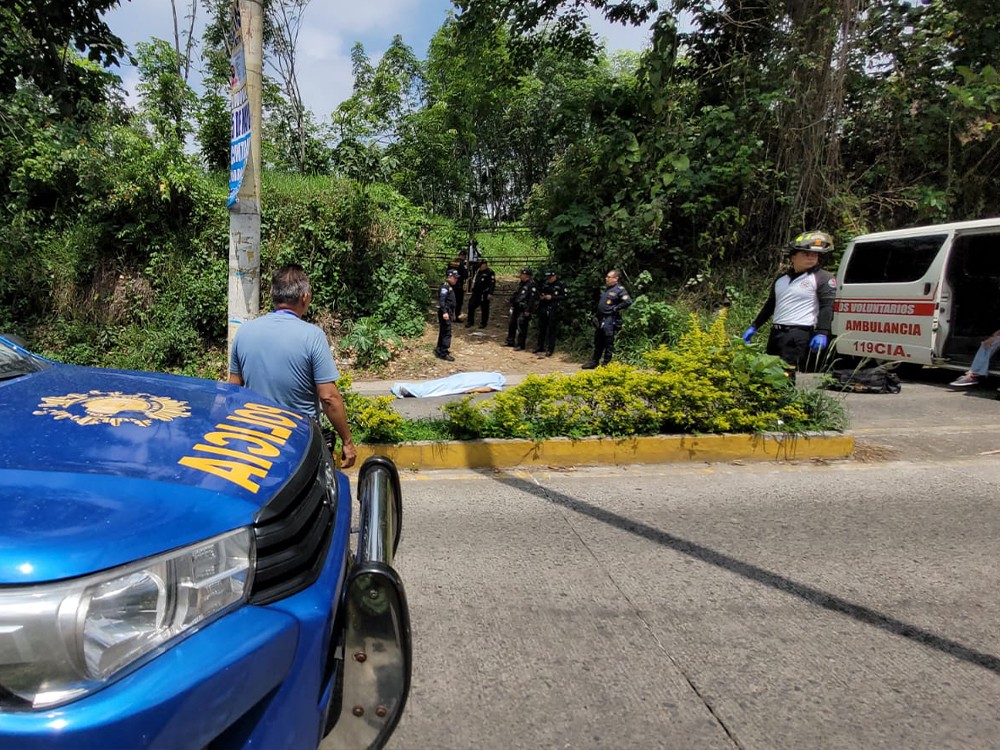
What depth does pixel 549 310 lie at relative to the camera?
12102 mm

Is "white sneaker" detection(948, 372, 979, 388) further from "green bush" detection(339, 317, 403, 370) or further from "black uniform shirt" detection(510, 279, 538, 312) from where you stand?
"green bush" detection(339, 317, 403, 370)

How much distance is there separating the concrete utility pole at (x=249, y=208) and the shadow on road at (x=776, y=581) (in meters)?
3.03

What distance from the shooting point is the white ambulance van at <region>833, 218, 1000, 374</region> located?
8023 millimetres

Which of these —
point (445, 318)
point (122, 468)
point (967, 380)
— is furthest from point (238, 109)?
→ point (967, 380)

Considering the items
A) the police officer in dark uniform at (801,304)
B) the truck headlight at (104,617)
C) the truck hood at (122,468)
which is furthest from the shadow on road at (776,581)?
the police officer in dark uniform at (801,304)

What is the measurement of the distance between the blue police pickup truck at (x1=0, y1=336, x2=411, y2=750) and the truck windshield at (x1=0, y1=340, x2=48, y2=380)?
0.48m

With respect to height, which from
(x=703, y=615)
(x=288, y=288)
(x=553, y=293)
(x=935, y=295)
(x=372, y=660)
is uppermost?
(x=935, y=295)

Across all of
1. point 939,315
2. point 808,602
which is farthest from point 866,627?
point 939,315

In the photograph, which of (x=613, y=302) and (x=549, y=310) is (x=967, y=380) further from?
(x=549, y=310)

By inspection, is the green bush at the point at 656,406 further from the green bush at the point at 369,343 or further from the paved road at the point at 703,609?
the green bush at the point at 369,343

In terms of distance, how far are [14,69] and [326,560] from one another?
14.4m

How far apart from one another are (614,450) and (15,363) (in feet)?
13.6

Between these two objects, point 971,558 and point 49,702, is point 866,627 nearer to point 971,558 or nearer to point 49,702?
point 971,558

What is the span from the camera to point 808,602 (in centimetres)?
305
